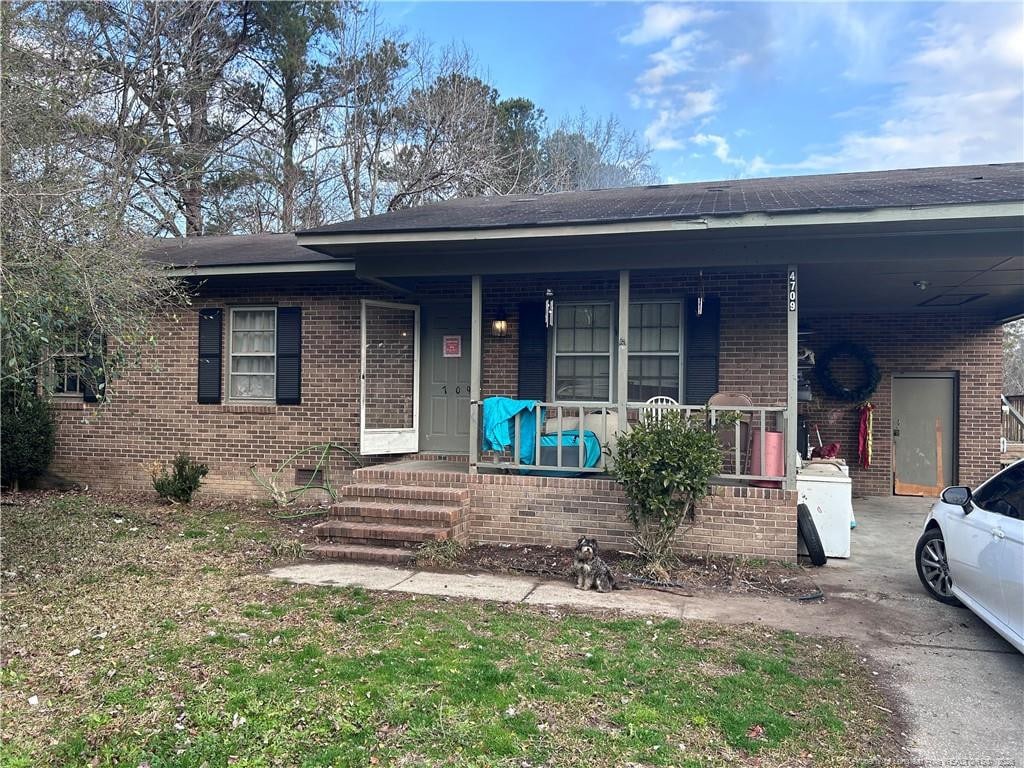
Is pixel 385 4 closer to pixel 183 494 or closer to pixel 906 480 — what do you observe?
pixel 183 494

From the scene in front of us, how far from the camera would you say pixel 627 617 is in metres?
4.80

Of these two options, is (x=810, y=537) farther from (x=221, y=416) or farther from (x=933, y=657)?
(x=221, y=416)

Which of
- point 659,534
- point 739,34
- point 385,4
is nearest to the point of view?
point 659,534

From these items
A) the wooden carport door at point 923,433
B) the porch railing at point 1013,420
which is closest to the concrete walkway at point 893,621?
the wooden carport door at point 923,433

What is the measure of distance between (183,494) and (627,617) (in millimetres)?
6252

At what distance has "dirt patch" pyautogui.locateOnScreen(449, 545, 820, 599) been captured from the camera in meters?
5.63

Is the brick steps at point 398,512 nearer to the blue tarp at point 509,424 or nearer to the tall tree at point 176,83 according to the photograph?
the blue tarp at point 509,424

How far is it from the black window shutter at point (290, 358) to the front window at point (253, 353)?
0.66 feet

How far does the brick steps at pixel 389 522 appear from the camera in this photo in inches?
252

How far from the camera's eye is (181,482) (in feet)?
28.0

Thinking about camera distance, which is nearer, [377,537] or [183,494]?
[377,537]

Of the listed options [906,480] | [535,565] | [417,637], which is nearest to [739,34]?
[906,480]

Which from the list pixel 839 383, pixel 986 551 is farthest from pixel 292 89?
pixel 986 551

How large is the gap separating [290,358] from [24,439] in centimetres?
383
